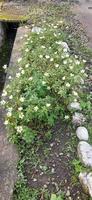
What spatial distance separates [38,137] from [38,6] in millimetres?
3748

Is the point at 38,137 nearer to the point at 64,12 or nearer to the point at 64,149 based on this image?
the point at 64,149

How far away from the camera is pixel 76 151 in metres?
4.25

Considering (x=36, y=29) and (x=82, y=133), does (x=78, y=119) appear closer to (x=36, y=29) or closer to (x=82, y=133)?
(x=82, y=133)

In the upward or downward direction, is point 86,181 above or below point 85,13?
below

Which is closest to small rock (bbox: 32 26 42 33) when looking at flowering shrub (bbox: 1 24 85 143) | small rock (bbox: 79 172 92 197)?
flowering shrub (bbox: 1 24 85 143)

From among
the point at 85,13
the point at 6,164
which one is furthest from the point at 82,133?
the point at 85,13

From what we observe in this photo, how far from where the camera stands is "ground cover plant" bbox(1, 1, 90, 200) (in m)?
4.08

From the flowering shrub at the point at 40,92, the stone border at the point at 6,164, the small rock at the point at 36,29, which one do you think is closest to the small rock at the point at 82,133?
the flowering shrub at the point at 40,92

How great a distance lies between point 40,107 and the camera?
14.4 feet

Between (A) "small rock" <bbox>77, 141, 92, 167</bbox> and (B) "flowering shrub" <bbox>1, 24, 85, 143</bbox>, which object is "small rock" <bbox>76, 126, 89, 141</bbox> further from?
(B) "flowering shrub" <bbox>1, 24, 85, 143</bbox>

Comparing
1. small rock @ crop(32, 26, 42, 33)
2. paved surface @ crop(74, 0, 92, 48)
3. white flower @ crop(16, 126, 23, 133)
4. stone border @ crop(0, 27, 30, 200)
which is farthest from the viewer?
paved surface @ crop(74, 0, 92, 48)

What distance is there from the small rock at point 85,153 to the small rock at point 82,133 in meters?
0.10

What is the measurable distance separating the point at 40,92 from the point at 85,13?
126 inches

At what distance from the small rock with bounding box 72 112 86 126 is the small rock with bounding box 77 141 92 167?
0.36 metres
